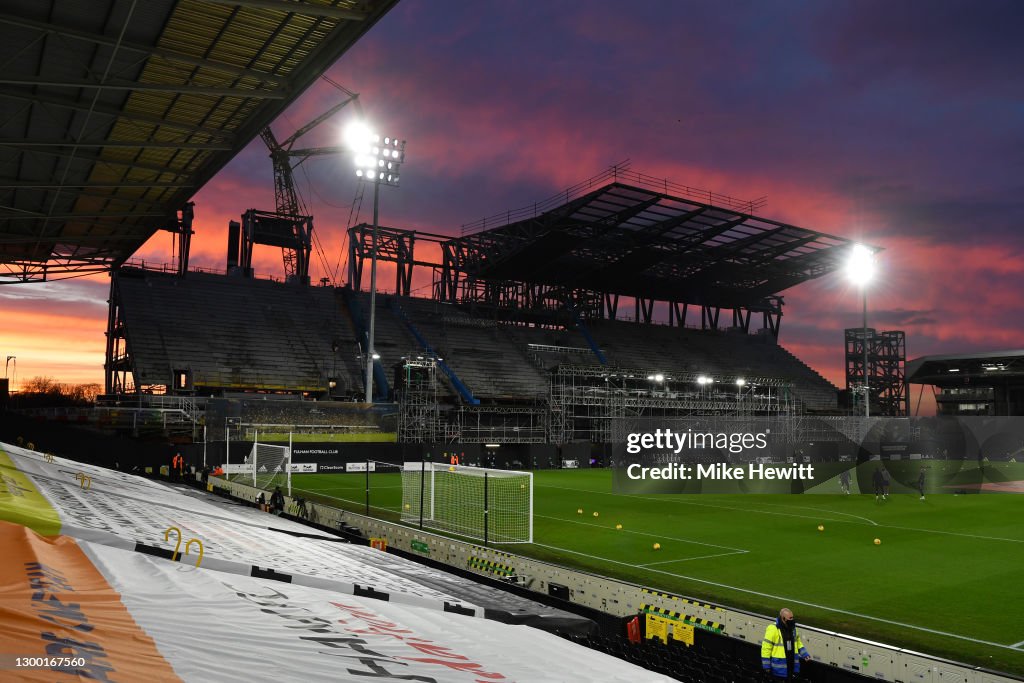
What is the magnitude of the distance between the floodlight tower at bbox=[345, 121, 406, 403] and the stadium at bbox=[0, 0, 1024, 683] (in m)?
0.33

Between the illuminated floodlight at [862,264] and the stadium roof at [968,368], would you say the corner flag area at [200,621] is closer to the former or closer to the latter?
the illuminated floodlight at [862,264]

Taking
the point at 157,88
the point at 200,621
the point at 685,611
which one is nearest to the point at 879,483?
the point at 685,611

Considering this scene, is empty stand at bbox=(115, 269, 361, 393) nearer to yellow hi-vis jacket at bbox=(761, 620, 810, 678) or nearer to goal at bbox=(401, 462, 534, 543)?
goal at bbox=(401, 462, 534, 543)

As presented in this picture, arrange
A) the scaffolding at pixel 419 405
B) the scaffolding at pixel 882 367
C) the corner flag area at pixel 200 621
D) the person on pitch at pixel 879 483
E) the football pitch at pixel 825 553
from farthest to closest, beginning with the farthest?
the scaffolding at pixel 882 367
the scaffolding at pixel 419 405
the person on pitch at pixel 879 483
the football pitch at pixel 825 553
the corner flag area at pixel 200 621

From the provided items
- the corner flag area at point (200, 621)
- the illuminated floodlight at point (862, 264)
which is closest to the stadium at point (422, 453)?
the corner flag area at point (200, 621)

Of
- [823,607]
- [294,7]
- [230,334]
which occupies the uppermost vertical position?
[294,7]

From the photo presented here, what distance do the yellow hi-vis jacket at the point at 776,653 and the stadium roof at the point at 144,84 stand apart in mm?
13005

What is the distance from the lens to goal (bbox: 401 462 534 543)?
73.0 ft

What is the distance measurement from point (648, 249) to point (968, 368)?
1786 inches

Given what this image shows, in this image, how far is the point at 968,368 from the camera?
85000mm

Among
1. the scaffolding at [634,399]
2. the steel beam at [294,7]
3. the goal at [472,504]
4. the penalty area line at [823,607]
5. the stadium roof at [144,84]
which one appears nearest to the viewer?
the penalty area line at [823,607]

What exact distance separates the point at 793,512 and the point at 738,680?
23649 mm

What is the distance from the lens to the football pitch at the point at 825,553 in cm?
1367

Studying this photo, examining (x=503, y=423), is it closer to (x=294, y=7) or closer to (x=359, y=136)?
(x=359, y=136)
